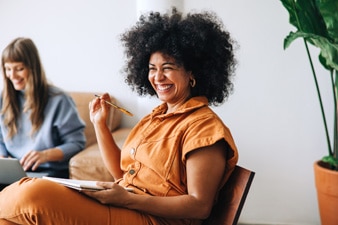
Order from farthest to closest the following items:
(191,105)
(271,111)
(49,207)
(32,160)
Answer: (271,111) < (32,160) < (191,105) < (49,207)

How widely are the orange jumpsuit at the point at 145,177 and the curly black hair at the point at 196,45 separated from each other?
3.9 inches

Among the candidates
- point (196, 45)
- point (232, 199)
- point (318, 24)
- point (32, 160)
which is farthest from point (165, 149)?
point (318, 24)

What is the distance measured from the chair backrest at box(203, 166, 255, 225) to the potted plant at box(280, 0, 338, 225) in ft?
2.79

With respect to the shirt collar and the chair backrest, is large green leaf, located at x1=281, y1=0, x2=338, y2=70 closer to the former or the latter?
the shirt collar

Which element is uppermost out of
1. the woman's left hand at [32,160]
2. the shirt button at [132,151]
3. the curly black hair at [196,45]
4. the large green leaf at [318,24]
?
the large green leaf at [318,24]

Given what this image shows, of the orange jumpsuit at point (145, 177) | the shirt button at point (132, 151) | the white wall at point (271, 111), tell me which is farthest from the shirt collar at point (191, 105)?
the white wall at point (271, 111)

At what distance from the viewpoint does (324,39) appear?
6.73 feet

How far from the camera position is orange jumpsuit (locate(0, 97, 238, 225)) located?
1250 millimetres

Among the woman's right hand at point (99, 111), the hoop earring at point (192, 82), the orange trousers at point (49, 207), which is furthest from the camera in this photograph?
the woman's right hand at point (99, 111)

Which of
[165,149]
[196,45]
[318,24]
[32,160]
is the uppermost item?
[318,24]

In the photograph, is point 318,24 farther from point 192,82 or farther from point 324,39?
point 192,82

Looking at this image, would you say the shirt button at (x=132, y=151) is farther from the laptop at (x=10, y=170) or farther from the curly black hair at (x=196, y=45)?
the laptop at (x=10, y=170)

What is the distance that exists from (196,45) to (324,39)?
76 centimetres

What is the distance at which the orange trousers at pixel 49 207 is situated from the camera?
1239 millimetres
